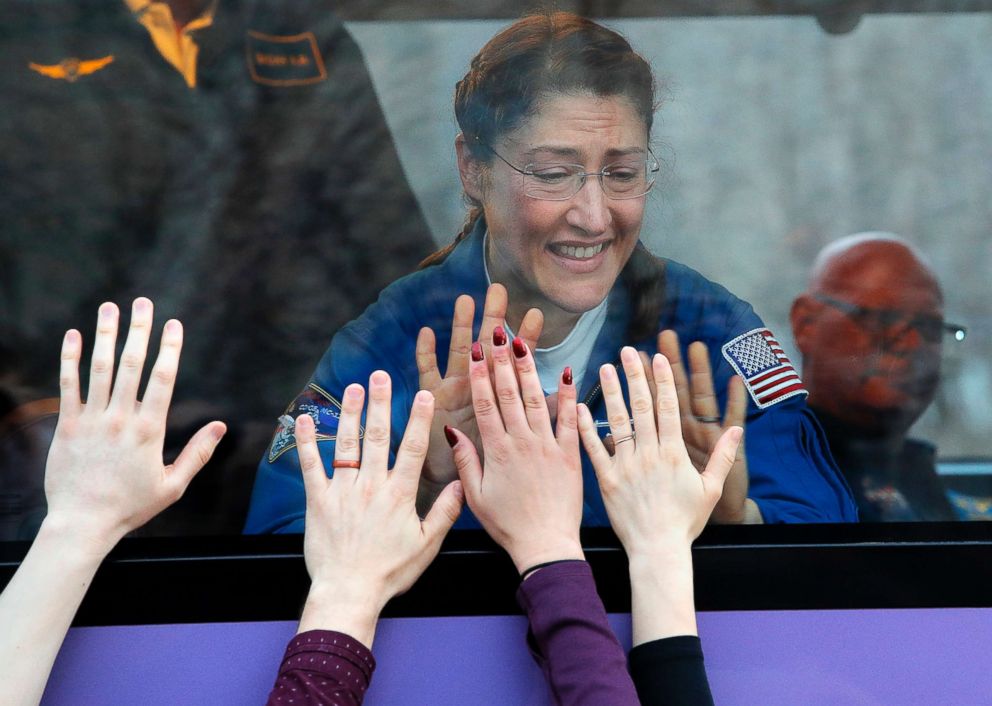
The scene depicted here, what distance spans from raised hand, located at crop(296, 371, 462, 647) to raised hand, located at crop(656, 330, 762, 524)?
1.27ft

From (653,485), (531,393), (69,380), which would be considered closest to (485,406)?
(531,393)

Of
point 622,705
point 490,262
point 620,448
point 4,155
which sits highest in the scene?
point 4,155

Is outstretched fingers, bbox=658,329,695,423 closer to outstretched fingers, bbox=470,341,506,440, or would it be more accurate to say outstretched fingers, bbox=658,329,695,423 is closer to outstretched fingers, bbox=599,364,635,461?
outstretched fingers, bbox=599,364,635,461

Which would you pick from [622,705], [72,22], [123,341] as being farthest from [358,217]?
[622,705]

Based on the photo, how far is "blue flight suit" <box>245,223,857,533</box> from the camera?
4.94 feet

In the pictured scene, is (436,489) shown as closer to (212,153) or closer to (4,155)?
(212,153)

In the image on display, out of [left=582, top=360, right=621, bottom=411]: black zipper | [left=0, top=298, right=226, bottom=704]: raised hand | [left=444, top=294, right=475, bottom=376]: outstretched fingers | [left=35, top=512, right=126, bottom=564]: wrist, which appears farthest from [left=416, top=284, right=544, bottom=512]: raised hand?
[left=35, top=512, right=126, bottom=564]: wrist

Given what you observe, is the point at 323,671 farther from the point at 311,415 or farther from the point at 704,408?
the point at 704,408

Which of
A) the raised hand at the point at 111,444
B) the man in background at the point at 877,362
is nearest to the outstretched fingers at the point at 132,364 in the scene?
the raised hand at the point at 111,444

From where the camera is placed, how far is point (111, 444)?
1.43 metres

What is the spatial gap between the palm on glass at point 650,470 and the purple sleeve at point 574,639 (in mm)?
107

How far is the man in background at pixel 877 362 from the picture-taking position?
61.0 inches

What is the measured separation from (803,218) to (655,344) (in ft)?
1.01

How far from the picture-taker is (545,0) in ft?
4.89
